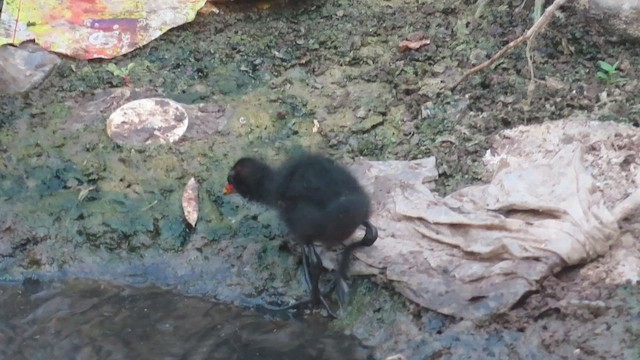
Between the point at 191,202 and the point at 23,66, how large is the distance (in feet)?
6.31

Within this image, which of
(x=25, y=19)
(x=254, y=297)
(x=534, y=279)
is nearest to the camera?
(x=534, y=279)

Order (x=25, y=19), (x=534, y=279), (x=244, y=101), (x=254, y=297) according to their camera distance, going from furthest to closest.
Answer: (x=25, y=19) < (x=244, y=101) < (x=254, y=297) < (x=534, y=279)

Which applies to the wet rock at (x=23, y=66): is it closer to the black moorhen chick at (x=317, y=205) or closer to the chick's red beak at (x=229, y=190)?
the chick's red beak at (x=229, y=190)

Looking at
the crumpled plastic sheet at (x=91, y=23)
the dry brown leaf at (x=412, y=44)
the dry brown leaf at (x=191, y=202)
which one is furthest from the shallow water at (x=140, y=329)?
the dry brown leaf at (x=412, y=44)

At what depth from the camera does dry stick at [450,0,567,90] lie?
5.84 m

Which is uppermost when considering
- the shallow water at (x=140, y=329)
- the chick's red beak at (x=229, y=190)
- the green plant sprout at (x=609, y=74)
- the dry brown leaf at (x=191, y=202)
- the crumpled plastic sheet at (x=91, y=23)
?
the green plant sprout at (x=609, y=74)

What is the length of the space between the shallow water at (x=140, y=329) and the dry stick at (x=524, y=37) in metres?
1.99

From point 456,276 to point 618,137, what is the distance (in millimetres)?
1446

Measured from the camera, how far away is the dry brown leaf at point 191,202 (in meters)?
5.79

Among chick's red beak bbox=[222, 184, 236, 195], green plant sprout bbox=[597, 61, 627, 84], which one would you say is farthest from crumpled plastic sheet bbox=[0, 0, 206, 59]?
green plant sprout bbox=[597, 61, 627, 84]

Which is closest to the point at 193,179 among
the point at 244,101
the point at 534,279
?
the point at 244,101

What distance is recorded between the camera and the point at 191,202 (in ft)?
19.2

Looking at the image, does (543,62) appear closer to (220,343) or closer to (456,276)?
(456,276)

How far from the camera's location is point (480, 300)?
4.90 metres
